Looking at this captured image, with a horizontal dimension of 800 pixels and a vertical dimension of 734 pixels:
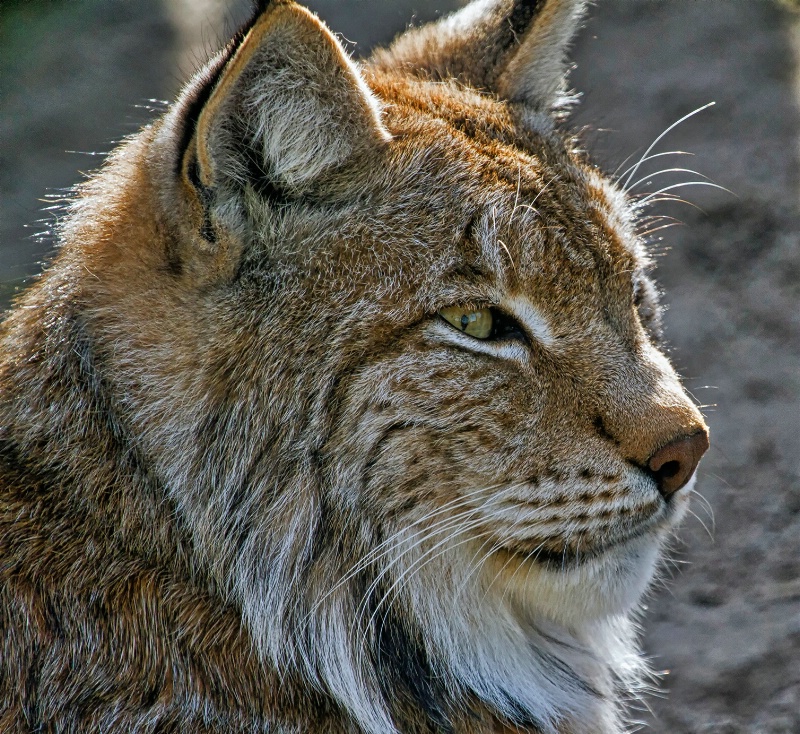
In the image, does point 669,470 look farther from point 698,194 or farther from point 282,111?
point 698,194

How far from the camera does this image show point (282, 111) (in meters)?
3.00

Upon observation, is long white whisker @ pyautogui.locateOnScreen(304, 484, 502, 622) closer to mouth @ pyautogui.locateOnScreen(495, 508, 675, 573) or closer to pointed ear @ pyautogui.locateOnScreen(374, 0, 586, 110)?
mouth @ pyautogui.locateOnScreen(495, 508, 675, 573)

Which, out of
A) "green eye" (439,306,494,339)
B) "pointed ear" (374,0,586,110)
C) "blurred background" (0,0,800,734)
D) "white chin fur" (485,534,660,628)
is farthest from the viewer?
"blurred background" (0,0,800,734)

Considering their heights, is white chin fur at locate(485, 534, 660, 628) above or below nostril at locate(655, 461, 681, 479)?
below

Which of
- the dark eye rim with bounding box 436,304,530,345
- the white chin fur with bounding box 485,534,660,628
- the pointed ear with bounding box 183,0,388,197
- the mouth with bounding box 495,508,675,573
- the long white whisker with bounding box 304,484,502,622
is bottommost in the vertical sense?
the white chin fur with bounding box 485,534,660,628

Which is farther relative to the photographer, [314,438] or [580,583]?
[580,583]

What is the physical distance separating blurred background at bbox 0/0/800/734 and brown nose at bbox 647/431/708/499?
1125mm

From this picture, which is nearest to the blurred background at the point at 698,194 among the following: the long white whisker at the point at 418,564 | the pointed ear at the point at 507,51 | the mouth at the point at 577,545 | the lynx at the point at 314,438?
the pointed ear at the point at 507,51

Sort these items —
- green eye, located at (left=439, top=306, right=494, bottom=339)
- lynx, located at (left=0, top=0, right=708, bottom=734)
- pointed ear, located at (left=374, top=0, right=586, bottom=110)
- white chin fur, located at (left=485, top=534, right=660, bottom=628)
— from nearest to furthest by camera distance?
lynx, located at (left=0, top=0, right=708, bottom=734), green eye, located at (left=439, top=306, right=494, bottom=339), white chin fur, located at (left=485, top=534, right=660, bottom=628), pointed ear, located at (left=374, top=0, right=586, bottom=110)

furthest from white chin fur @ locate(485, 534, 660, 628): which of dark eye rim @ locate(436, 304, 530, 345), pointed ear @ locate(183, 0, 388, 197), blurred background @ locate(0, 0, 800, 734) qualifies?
pointed ear @ locate(183, 0, 388, 197)

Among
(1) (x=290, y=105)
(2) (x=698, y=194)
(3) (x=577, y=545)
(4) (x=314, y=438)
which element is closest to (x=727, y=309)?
(2) (x=698, y=194)

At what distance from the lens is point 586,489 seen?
122 inches

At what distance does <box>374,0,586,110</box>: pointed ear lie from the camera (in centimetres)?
404

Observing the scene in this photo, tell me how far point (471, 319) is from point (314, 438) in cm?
60
